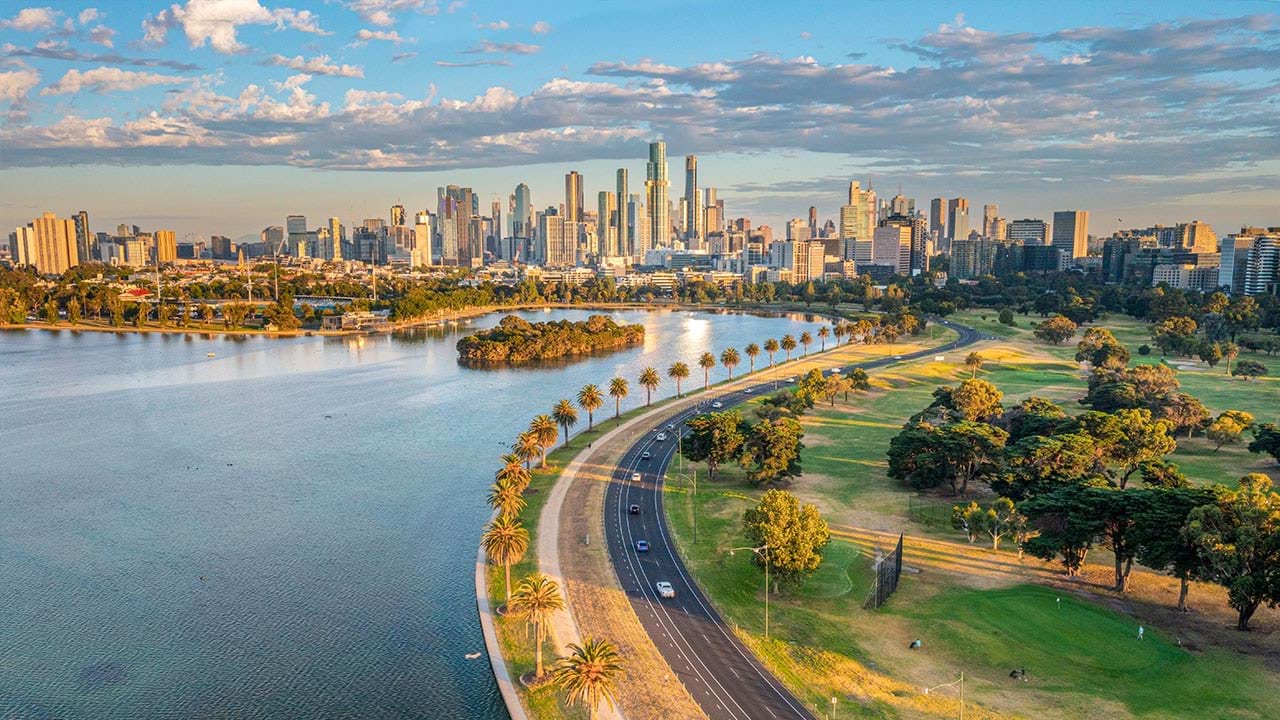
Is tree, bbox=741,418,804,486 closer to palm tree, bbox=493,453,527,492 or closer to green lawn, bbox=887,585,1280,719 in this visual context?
palm tree, bbox=493,453,527,492

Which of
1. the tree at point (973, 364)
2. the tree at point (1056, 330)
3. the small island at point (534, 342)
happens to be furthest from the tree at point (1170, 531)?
the tree at point (1056, 330)

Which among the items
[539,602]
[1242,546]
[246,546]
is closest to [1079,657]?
[1242,546]

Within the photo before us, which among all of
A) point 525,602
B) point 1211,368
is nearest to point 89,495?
point 525,602

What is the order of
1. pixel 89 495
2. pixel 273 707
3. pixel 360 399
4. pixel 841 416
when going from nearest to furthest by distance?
pixel 273 707 → pixel 89 495 → pixel 841 416 → pixel 360 399

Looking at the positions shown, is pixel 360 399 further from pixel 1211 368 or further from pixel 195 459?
pixel 1211 368

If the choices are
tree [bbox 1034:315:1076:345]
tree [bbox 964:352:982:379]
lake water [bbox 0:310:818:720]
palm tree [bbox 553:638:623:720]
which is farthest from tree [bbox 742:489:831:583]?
tree [bbox 1034:315:1076:345]

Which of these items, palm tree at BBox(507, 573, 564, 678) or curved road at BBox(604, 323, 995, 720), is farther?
palm tree at BBox(507, 573, 564, 678)

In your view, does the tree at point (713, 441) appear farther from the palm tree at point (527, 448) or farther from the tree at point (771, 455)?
the palm tree at point (527, 448)
